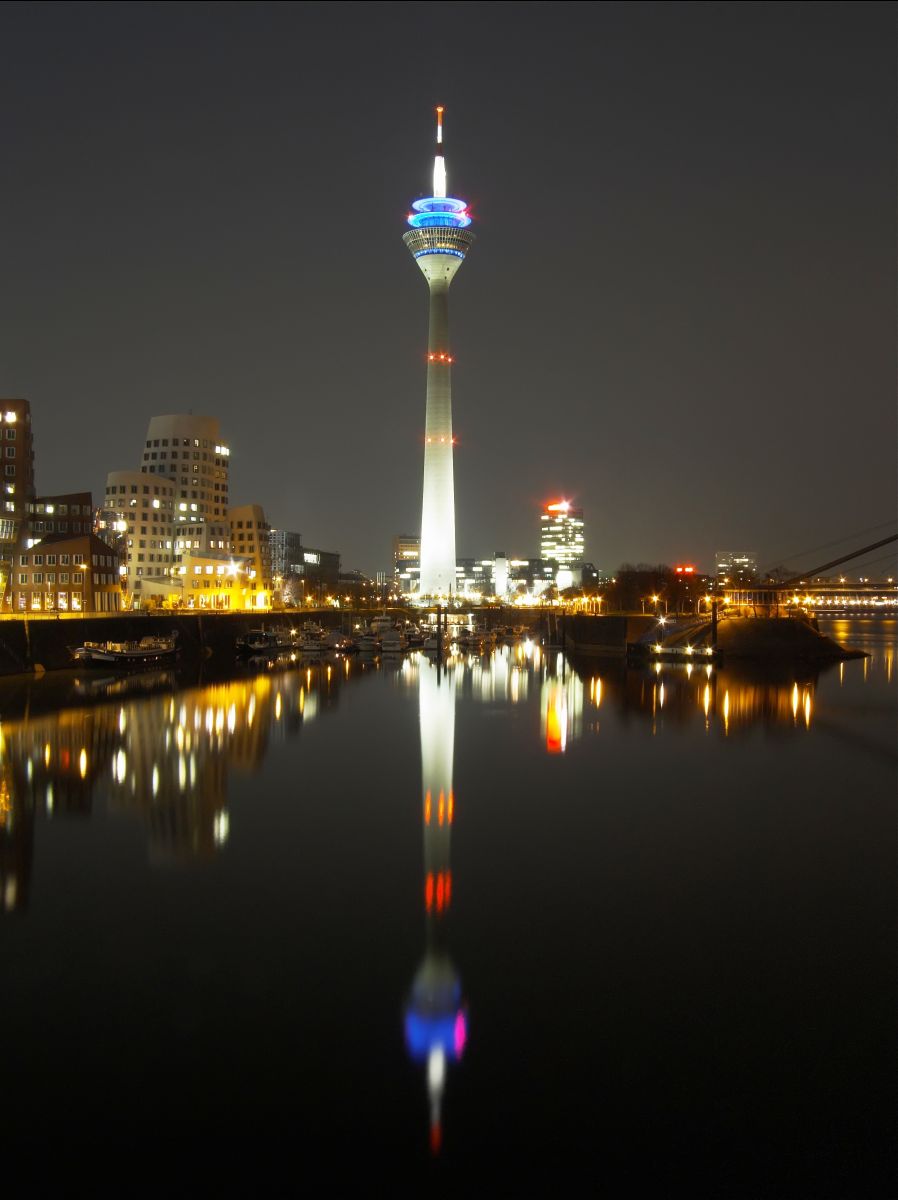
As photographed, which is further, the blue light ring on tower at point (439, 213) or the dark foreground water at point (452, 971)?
the blue light ring on tower at point (439, 213)

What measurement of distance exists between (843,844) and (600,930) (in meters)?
5.75

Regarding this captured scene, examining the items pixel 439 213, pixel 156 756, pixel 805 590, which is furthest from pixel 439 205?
pixel 156 756

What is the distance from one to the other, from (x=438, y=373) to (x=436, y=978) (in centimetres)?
12233

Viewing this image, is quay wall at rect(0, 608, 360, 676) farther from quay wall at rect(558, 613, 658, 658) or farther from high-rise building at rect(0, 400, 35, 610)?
quay wall at rect(558, 613, 658, 658)

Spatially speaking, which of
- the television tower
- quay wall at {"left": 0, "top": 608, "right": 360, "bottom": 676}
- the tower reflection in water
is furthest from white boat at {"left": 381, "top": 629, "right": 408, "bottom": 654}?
the television tower

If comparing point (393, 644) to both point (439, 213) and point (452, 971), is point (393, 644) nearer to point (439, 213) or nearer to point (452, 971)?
point (452, 971)

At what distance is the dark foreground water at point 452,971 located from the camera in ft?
21.7

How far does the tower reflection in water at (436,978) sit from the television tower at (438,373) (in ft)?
361

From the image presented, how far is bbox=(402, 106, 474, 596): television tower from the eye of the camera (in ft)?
420

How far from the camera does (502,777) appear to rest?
20.1 meters

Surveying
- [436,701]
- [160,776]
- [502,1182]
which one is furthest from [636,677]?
[502,1182]

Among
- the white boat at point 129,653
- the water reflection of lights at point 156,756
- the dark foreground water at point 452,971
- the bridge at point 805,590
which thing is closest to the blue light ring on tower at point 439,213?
the bridge at point 805,590

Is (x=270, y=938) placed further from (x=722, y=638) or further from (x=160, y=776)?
(x=722, y=638)

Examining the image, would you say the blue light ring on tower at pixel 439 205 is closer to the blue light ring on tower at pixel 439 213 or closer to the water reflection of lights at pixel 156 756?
the blue light ring on tower at pixel 439 213
